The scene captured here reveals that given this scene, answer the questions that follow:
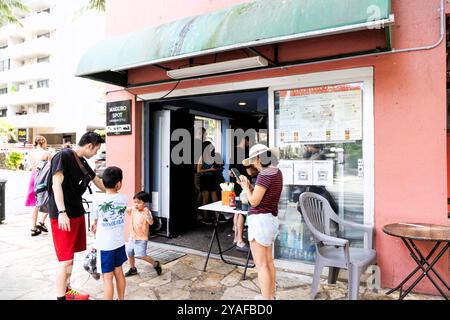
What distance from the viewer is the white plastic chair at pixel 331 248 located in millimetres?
2996

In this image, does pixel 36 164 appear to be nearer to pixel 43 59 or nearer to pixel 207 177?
pixel 207 177

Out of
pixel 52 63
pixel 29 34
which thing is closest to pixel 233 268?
pixel 52 63

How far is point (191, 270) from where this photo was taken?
411 cm

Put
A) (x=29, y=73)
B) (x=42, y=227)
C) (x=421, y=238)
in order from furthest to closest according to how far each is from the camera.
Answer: (x=29, y=73) → (x=42, y=227) → (x=421, y=238)

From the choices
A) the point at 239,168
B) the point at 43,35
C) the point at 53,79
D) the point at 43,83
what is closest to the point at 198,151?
the point at 239,168

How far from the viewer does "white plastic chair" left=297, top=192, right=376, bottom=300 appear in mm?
2996

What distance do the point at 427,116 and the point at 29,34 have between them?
3365cm

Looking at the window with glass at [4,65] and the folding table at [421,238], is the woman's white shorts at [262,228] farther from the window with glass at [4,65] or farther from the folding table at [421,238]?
the window with glass at [4,65]

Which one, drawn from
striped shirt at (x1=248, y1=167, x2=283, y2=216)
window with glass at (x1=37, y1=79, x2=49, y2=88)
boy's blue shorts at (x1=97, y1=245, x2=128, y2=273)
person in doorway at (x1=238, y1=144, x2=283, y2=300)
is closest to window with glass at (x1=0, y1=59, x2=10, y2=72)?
window with glass at (x1=37, y1=79, x2=49, y2=88)

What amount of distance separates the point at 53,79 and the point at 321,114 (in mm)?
27849

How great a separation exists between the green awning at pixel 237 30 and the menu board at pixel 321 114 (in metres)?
1.02

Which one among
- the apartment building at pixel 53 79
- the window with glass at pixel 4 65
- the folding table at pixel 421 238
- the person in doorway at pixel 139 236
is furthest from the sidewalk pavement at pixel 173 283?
the window with glass at pixel 4 65

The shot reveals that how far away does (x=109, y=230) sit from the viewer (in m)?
2.83
